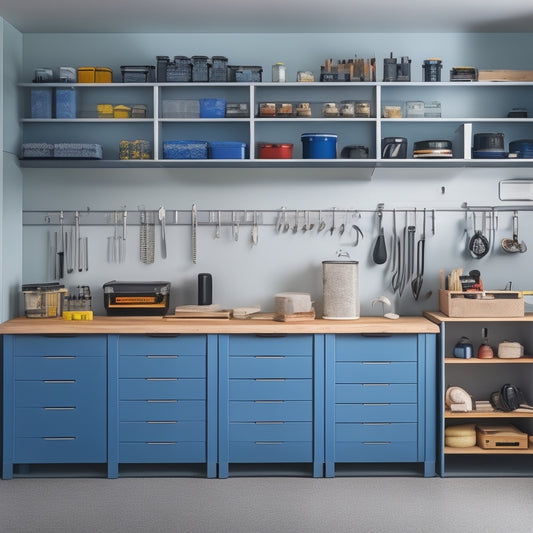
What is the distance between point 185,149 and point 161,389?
1420 mm

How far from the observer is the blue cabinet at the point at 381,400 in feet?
14.3

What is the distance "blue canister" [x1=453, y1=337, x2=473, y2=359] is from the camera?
452 centimetres

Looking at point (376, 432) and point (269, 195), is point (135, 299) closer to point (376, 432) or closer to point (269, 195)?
point (269, 195)

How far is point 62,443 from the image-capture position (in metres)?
4.32

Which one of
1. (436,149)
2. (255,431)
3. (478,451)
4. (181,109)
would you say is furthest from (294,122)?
(478,451)

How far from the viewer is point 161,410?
432 cm

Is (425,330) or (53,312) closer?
(425,330)

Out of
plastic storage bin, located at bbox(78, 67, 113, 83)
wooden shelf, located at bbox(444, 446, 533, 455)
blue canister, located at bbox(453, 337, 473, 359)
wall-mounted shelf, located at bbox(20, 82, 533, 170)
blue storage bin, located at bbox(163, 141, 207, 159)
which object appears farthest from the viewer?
wall-mounted shelf, located at bbox(20, 82, 533, 170)

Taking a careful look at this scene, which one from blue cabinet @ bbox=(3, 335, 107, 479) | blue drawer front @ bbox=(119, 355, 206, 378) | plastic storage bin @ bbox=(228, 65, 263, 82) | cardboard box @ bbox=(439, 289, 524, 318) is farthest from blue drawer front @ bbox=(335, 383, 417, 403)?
plastic storage bin @ bbox=(228, 65, 263, 82)

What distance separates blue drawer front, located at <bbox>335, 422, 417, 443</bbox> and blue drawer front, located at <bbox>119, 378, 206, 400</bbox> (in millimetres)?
812

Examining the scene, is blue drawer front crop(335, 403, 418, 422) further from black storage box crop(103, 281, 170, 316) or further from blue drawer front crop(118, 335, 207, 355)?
black storage box crop(103, 281, 170, 316)

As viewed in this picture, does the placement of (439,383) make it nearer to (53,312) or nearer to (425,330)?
(425,330)

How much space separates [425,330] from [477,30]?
1.95 metres

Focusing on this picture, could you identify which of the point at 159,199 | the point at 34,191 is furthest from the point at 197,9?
the point at 34,191
